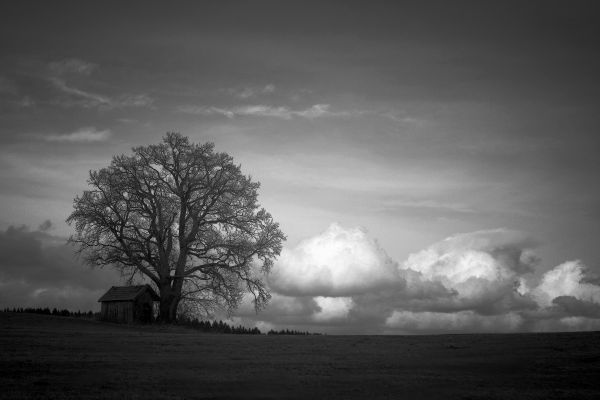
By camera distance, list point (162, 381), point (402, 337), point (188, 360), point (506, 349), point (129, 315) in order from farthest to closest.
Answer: point (129, 315)
point (402, 337)
point (506, 349)
point (188, 360)
point (162, 381)

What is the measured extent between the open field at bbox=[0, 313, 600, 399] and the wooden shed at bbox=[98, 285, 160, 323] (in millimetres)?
14657

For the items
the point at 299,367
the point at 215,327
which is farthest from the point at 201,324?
the point at 299,367

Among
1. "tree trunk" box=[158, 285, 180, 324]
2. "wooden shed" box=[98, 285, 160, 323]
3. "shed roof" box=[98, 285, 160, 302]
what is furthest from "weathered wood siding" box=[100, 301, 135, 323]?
"tree trunk" box=[158, 285, 180, 324]

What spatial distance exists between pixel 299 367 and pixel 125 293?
32914 mm

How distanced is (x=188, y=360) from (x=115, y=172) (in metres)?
31.3

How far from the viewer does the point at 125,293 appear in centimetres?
5166

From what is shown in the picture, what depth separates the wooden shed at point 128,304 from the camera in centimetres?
5062

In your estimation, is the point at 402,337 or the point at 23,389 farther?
the point at 402,337

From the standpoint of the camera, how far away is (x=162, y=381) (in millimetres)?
18484

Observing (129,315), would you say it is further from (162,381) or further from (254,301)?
(162,381)

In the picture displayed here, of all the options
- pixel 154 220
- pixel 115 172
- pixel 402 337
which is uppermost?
pixel 115 172

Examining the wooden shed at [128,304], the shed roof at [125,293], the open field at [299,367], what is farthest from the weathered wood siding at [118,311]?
the open field at [299,367]

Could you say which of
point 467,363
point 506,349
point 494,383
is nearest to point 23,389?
point 494,383

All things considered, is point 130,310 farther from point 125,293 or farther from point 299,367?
Answer: point 299,367
